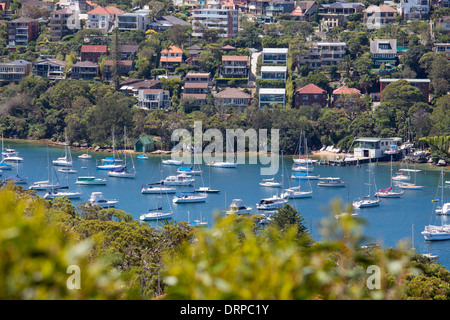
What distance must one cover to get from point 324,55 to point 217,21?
23.9 ft

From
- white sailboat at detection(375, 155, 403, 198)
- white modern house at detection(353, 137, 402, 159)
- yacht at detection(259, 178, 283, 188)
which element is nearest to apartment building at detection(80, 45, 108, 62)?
white modern house at detection(353, 137, 402, 159)

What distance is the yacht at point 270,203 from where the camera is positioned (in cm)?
2175

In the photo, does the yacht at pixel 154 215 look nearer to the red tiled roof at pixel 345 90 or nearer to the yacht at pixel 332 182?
the yacht at pixel 332 182

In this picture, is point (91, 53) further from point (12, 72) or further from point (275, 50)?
point (275, 50)

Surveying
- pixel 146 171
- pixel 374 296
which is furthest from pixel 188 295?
pixel 146 171

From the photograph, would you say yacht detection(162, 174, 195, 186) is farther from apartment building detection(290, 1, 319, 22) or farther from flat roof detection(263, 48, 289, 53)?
apartment building detection(290, 1, 319, 22)

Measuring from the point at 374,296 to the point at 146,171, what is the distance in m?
24.3

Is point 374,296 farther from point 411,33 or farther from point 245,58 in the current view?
point 411,33

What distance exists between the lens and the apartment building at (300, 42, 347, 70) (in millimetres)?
36062

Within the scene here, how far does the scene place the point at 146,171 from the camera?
27047 mm

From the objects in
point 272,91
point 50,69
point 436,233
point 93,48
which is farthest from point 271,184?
point 93,48

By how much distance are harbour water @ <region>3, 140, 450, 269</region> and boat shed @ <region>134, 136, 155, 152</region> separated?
0.66 m

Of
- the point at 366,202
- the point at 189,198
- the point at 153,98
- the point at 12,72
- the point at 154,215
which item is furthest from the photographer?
the point at 12,72

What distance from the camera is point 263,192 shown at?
2380cm
